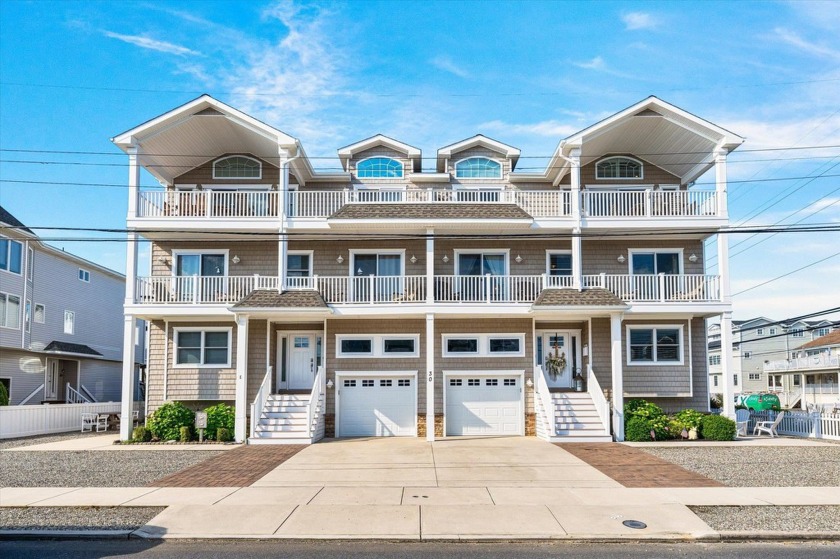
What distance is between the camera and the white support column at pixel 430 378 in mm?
20219

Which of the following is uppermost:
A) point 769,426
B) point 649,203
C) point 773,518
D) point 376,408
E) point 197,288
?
point 649,203

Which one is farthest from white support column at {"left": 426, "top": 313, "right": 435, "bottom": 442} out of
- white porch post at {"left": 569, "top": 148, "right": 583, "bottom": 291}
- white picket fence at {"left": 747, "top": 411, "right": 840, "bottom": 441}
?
white picket fence at {"left": 747, "top": 411, "right": 840, "bottom": 441}

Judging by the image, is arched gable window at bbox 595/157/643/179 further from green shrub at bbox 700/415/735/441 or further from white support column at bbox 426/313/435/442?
green shrub at bbox 700/415/735/441

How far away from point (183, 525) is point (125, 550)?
3.44 feet

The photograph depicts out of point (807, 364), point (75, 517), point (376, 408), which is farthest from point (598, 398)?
point (807, 364)

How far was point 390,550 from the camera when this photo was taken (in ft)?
27.9

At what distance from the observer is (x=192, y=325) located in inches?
871

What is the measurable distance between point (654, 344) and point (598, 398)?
3318 mm

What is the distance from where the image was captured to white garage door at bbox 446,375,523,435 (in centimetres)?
2145

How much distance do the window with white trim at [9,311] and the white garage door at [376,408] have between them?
1530cm

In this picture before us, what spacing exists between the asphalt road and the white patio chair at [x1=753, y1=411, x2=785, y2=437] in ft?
45.4

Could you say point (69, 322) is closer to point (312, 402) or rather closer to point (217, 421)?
point (217, 421)

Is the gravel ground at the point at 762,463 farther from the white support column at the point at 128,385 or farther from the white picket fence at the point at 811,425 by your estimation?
the white support column at the point at 128,385

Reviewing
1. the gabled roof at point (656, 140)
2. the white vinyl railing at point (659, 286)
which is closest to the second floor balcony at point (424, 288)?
the white vinyl railing at point (659, 286)
